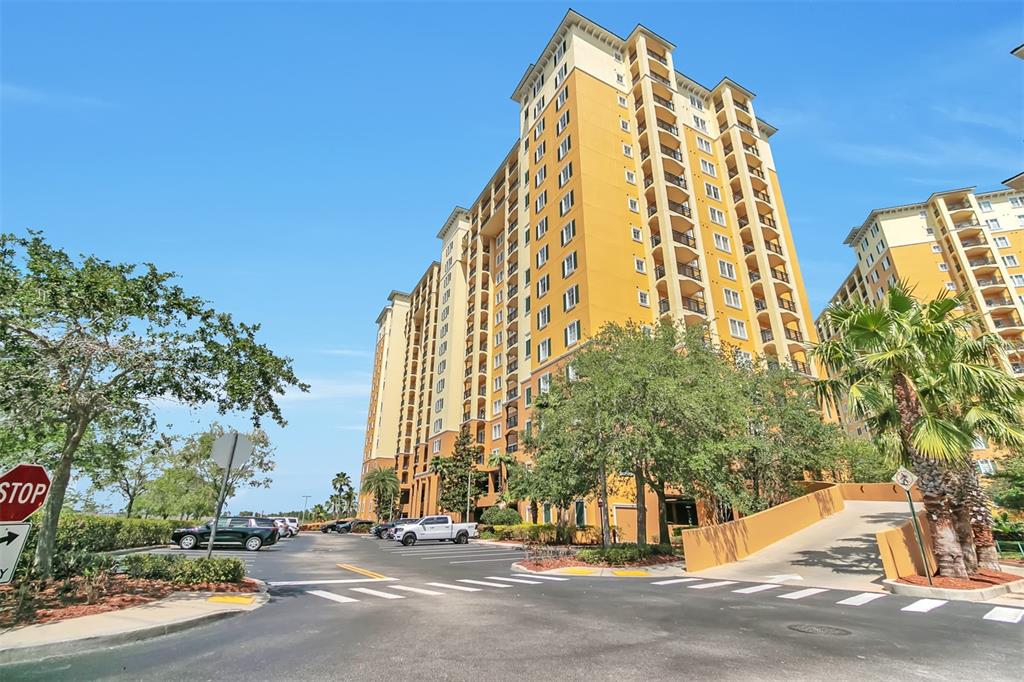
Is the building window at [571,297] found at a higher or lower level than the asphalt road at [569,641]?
higher

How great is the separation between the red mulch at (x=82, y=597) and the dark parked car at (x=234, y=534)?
61.0 feet

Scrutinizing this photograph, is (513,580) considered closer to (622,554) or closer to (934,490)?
(622,554)

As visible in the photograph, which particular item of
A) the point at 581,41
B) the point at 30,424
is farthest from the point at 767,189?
the point at 30,424

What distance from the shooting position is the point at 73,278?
35.1 feet

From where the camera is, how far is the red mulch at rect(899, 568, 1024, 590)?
1291 centimetres

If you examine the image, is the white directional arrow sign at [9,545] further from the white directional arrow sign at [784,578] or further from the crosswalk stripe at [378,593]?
the white directional arrow sign at [784,578]

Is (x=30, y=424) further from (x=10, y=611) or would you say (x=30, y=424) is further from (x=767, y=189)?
(x=767, y=189)

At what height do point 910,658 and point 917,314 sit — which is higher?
point 917,314

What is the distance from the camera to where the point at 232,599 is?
35.0 ft

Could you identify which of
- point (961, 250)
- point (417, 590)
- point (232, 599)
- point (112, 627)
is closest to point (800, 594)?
point (417, 590)

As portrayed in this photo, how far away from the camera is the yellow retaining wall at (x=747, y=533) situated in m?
19.1

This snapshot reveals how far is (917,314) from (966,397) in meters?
2.90

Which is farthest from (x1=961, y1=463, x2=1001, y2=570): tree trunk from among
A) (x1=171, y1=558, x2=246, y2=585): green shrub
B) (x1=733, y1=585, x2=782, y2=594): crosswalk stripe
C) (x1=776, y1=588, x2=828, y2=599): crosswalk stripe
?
(x1=171, y1=558, x2=246, y2=585): green shrub

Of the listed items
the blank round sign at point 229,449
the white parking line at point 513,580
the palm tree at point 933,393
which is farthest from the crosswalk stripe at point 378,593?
the palm tree at point 933,393
